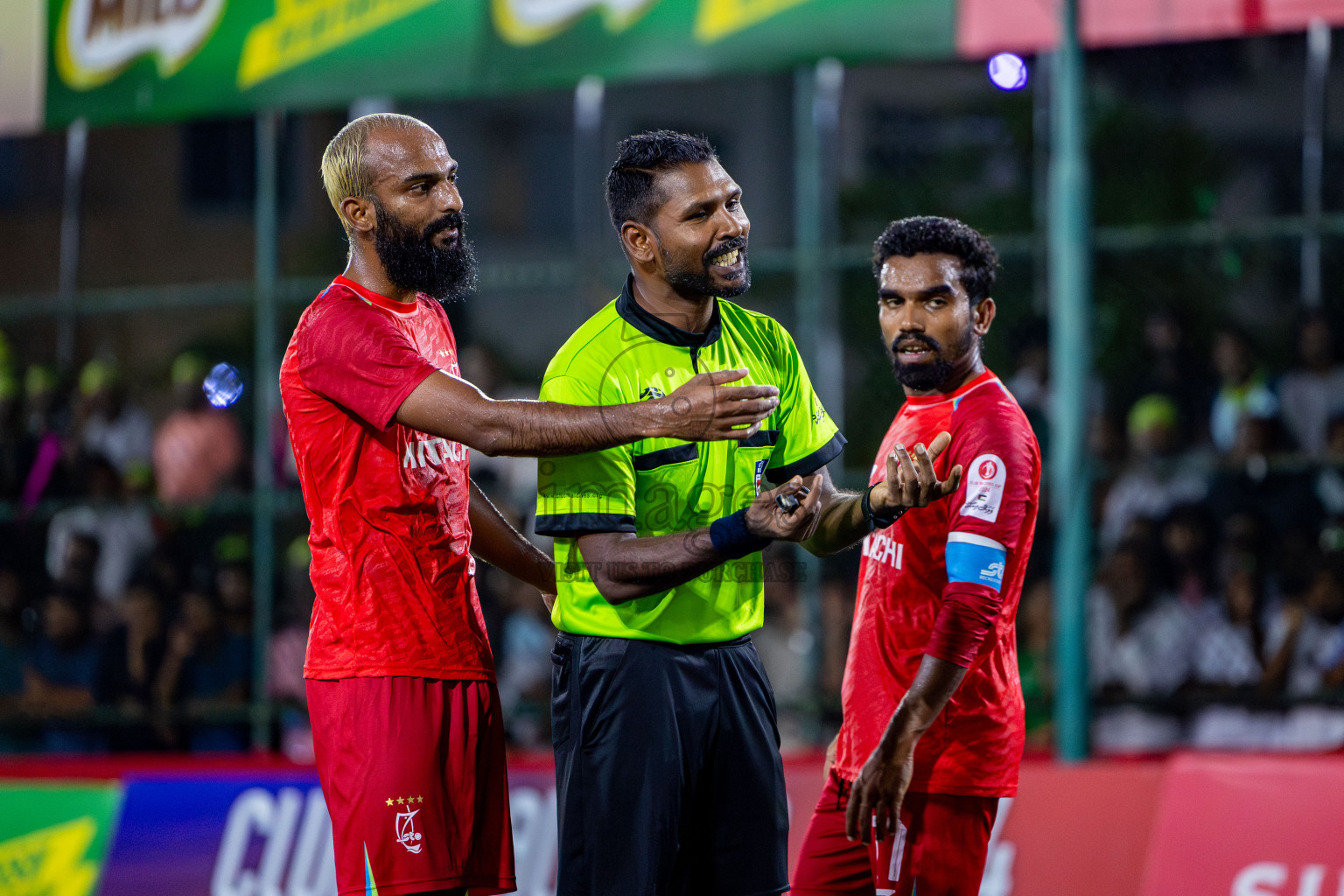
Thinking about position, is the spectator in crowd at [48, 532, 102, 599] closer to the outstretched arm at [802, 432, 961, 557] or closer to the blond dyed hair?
the blond dyed hair

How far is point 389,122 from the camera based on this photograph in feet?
12.1

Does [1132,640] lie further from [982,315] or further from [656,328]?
[656,328]

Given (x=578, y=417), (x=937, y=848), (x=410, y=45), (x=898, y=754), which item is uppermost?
(x=410, y=45)

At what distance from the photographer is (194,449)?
895 centimetres

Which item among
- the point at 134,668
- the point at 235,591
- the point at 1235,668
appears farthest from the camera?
the point at 235,591

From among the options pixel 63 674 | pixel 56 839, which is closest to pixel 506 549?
pixel 56 839

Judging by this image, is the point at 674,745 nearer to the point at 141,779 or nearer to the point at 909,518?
the point at 909,518

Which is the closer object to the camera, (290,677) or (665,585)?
(665,585)

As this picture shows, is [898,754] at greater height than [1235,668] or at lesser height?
greater

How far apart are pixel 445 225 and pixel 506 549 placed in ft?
2.63

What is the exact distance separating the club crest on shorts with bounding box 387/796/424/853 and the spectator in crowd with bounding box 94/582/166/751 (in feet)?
18.1

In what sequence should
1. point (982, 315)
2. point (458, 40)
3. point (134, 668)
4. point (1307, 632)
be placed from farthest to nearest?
1. point (134, 668)
2. point (458, 40)
3. point (1307, 632)
4. point (982, 315)

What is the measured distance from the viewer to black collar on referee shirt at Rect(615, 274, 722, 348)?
3.39 metres

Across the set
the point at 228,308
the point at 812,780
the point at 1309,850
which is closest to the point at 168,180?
the point at 228,308
